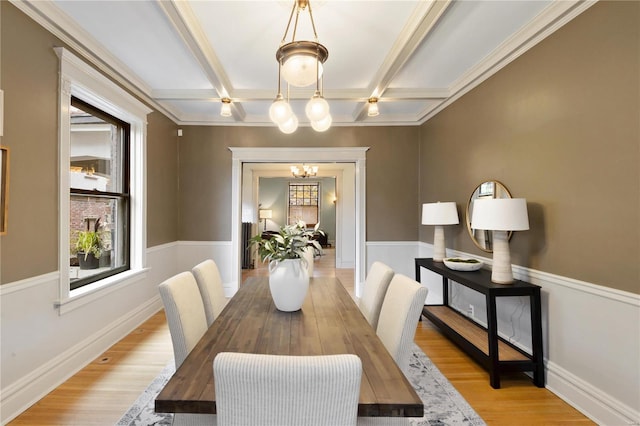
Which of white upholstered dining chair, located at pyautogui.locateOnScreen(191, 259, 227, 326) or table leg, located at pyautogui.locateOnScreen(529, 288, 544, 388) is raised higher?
white upholstered dining chair, located at pyautogui.locateOnScreen(191, 259, 227, 326)

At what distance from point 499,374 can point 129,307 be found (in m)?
3.49

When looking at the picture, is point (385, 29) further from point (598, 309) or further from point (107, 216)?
point (107, 216)

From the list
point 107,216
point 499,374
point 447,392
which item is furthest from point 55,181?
point 499,374

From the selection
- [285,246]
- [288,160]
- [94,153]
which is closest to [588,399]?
[285,246]

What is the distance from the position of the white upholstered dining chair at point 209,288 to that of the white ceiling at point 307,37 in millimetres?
1737

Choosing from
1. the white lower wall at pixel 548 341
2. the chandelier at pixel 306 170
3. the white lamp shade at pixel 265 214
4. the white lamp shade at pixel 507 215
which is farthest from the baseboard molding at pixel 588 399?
the white lamp shade at pixel 265 214

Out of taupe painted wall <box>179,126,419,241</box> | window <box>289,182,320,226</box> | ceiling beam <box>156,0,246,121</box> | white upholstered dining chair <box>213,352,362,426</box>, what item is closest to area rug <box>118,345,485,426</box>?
white upholstered dining chair <box>213,352,362,426</box>

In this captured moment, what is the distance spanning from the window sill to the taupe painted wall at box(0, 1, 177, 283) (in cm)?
32

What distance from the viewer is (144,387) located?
86.7 inches

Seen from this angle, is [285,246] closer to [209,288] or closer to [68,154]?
[209,288]

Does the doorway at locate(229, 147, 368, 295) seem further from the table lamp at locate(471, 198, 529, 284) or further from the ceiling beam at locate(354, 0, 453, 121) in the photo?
the table lamp at locate(471, 198, 529, 284)

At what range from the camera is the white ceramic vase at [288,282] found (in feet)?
5.68

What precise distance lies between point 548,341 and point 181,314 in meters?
2.52

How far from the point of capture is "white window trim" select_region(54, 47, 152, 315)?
2273 mm
